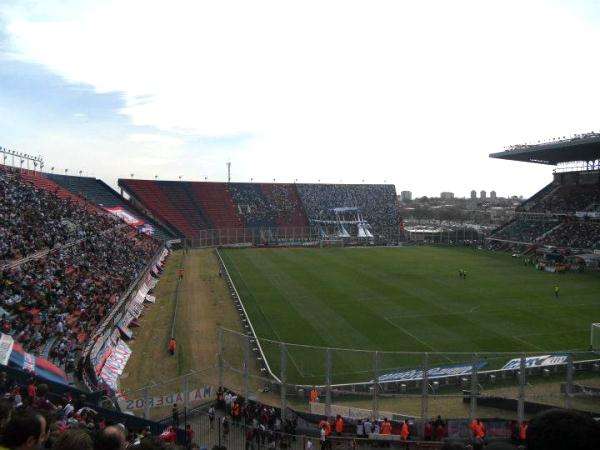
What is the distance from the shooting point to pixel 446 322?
28.8m

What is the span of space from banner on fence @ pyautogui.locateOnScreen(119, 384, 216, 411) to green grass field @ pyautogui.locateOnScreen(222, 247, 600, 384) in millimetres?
3523

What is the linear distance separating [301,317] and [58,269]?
45.6ft

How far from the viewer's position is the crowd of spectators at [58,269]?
67.3 ft

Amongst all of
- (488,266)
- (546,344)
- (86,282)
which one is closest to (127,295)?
(86,282)

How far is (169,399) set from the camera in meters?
17.4

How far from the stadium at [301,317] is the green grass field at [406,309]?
6.2 inches

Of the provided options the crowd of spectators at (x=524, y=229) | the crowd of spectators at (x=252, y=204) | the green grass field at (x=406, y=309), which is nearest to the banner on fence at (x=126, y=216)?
the green grass field at (x=406, y=309)

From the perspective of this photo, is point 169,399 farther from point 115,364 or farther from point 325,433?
point 325,433

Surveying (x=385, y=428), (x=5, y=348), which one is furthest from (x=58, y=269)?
(x=385, y=428)

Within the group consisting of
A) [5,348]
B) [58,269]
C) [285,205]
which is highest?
[285,205]

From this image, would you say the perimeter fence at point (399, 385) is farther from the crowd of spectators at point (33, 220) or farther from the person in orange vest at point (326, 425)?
the crowd of spectators at point (33, 220)

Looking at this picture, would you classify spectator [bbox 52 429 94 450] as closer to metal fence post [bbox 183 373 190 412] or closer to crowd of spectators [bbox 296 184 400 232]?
metal fence post [bbox 183 373 190 412]

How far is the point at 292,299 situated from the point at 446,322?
35.3 ft

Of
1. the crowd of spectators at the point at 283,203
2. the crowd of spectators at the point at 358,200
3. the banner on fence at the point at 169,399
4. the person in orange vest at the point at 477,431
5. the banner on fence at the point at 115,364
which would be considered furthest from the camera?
the crowd of spectators at the point at 358,200
